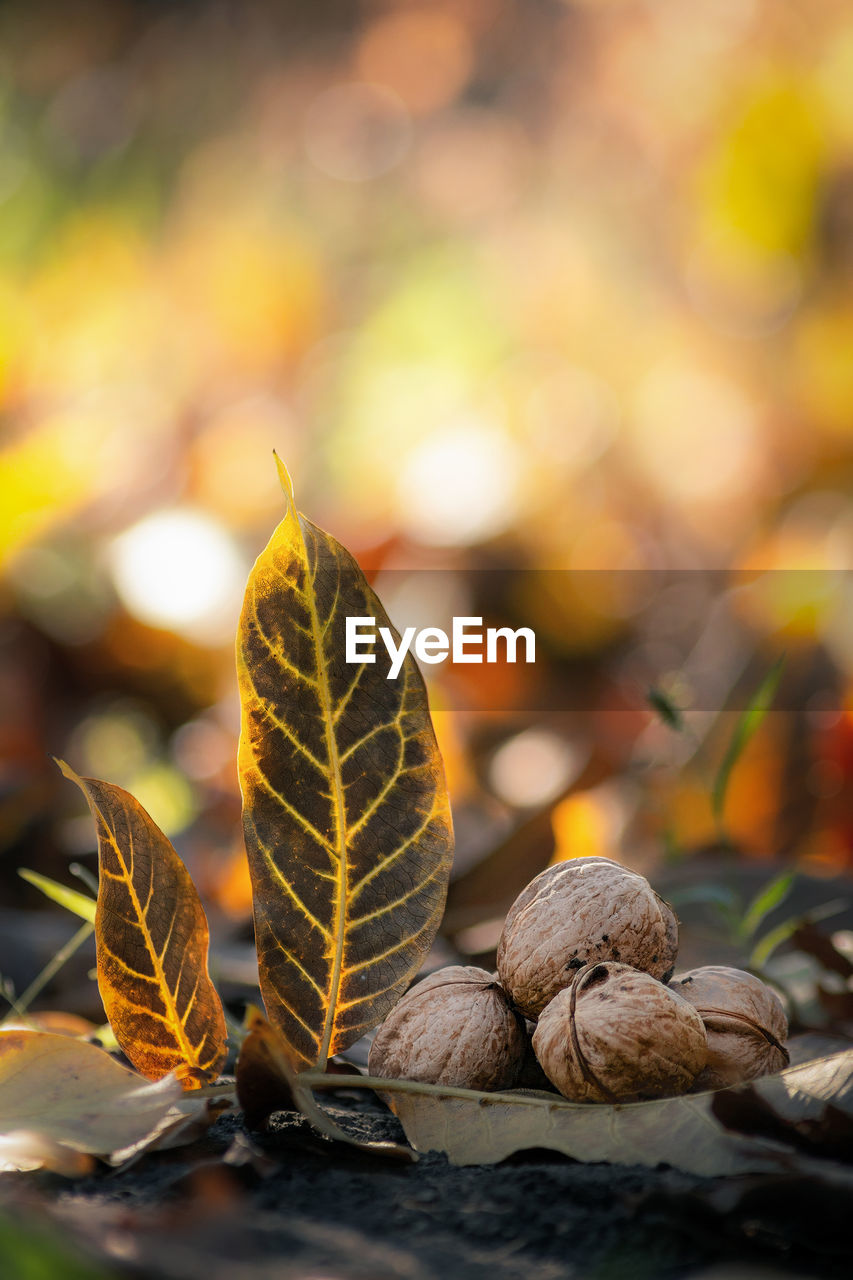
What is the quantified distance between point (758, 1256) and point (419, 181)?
230 centimetres

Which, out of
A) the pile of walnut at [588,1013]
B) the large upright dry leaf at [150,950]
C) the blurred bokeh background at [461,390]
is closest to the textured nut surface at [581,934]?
the pile of walnut at [588,1013]

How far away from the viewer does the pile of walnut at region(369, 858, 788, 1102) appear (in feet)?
1.22

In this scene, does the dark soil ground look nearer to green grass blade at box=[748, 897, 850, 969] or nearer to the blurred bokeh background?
green grass blade at box=[748, 897, 850, 969]

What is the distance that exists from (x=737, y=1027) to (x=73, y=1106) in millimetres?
234

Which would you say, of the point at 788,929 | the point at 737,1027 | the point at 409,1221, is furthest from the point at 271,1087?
the point at 788,929

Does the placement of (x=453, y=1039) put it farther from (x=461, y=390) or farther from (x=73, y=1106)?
(x=461, y=390)

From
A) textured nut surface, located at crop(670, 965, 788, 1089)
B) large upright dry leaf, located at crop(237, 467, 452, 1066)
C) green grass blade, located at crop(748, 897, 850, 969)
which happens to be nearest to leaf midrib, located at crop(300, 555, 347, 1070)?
large upright dry leaf, located at crop(237, 467, 452, 1066)

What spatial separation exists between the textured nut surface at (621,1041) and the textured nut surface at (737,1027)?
0.08 feet

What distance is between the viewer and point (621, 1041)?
366mm

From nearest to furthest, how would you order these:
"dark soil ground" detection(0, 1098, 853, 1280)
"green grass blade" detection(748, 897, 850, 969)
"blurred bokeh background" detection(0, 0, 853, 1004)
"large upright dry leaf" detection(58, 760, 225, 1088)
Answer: "dark soil ground" detection(0, 1098, 853, 1280), "large upright dry leaf" detection(58, 760, 225, 1088), "green grass blade" detection(748, 897, 850, 969), "blurred bokeh background" detection(0, 0, 853, 1004)

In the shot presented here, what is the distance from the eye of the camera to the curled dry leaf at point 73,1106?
345 millimetres

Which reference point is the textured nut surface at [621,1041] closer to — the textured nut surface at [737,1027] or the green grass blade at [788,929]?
the textured nut surface at [737,1027]

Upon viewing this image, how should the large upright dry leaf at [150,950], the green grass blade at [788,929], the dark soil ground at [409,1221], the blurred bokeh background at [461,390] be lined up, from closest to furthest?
the dark soil ground at [409,1221], the large upright dry leaf at [150,950], the green grass blade at [788,929], the blurred bokeh background at [461,390]

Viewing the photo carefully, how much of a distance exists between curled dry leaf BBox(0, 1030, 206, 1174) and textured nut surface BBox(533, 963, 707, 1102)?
122mm
